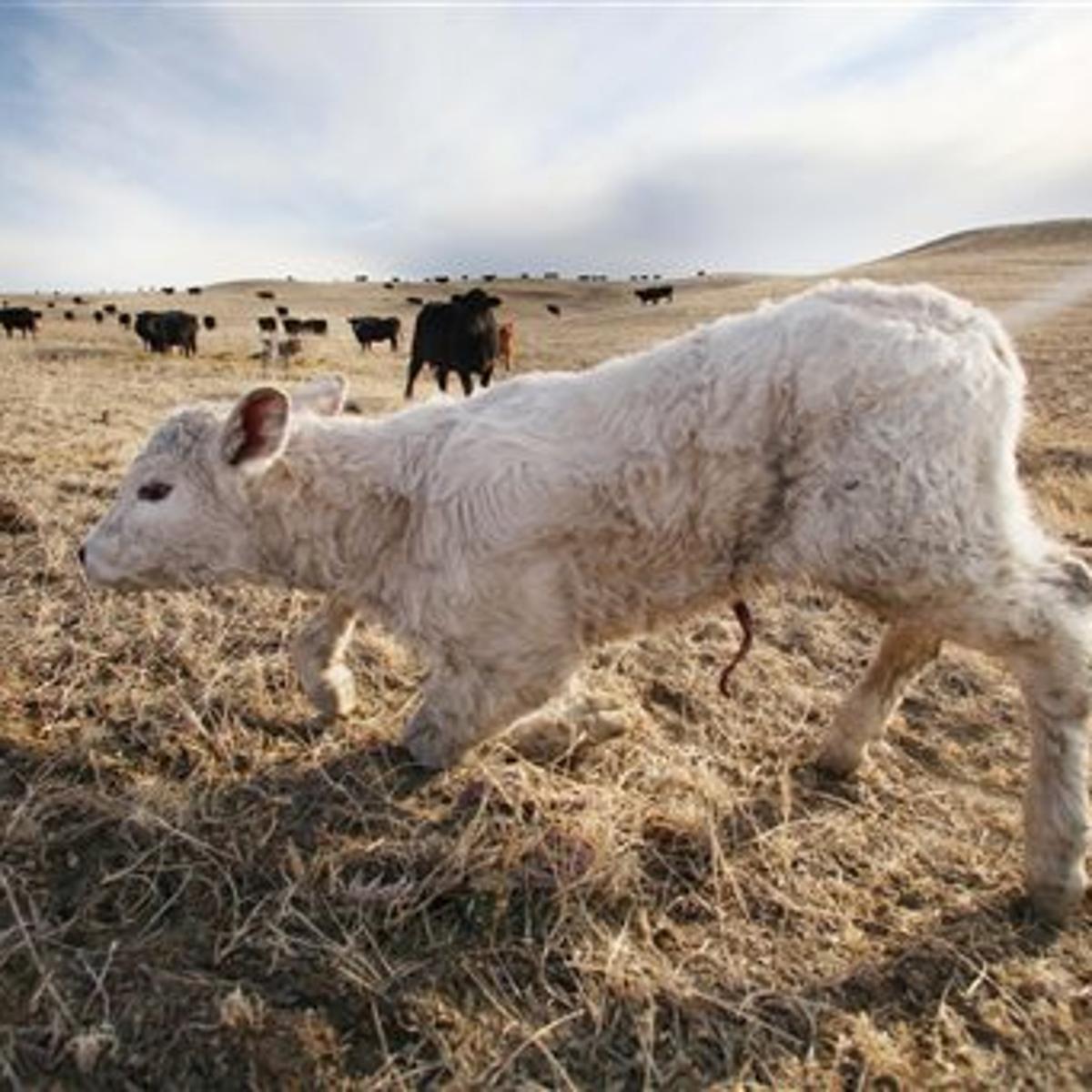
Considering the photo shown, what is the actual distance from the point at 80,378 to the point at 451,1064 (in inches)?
718

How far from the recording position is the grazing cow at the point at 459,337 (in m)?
21.3

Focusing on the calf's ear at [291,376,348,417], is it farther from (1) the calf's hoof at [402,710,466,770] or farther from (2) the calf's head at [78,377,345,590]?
(1) the calf's hoof at [402,710,466,770]

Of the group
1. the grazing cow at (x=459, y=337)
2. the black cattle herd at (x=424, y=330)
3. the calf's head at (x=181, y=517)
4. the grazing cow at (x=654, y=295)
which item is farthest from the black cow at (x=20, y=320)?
the calf's head at (x=181, y=517)

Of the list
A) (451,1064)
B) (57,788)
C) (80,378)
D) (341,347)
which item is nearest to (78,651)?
(57,788)

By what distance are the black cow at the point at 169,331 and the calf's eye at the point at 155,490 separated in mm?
33306

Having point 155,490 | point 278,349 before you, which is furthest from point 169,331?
point 155,490

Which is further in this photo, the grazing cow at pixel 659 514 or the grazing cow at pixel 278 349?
the grazing cow at pixel 278 349

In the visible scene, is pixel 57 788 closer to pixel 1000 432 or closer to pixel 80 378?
pixel 1000 432

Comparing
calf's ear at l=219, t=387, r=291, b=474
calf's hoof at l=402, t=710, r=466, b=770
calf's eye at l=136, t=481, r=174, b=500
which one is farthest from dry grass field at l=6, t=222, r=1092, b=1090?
calf's ear at l=219, t=387, r=291, b=474

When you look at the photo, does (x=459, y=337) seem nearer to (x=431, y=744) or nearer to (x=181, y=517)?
(x=181, y=517)

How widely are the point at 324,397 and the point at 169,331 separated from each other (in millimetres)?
34248

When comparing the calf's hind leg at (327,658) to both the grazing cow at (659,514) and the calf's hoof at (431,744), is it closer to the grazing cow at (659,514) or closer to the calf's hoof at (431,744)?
the grazing cow at (659,514)

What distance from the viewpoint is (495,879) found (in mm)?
3855

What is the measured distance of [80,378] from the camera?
62.6 feet
